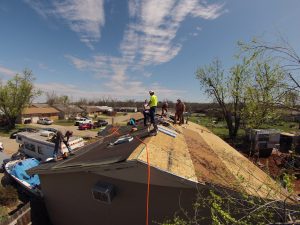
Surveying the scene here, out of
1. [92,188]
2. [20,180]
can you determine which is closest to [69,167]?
[92,188]

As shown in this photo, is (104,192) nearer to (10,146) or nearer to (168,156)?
(168,156)

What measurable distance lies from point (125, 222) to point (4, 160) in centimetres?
1502

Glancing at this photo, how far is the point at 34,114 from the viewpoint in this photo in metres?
61.9

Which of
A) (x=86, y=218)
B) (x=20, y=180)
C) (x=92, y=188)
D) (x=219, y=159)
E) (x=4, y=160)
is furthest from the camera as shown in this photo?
(x=4, y=160)

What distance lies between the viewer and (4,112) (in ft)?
146

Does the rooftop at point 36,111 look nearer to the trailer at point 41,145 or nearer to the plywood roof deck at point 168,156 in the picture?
the trailer at point 41,145

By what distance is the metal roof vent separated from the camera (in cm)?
784

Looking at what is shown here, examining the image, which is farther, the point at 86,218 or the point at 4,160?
the point at 4,160

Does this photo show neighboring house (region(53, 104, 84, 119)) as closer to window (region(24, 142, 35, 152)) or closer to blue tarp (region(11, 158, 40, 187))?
window (region(24, 142, 35, 152))

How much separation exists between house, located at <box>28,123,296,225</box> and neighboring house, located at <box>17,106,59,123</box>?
164 feet

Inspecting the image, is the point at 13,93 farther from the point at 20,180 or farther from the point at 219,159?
the point at 219,159

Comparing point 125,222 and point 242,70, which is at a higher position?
point 242,70

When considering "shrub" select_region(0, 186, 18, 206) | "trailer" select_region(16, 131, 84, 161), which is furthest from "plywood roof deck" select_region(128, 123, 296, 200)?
"trailer" select_region(16, 131, 84, 161)

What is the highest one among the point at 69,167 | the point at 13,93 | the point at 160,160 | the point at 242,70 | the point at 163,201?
the point at 242,70
